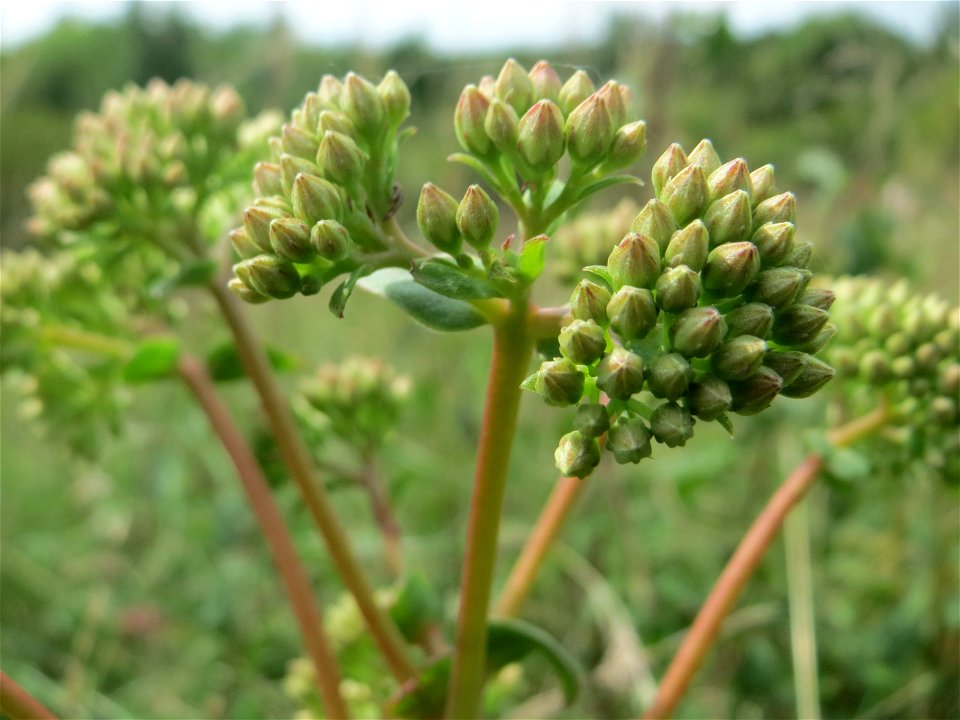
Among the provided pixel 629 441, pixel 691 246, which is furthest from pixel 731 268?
pixel 629 441

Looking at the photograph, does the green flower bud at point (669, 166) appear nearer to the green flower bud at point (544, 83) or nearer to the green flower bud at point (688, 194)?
the green flower bud at point (688, 194)

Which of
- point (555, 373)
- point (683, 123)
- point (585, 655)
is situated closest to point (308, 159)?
point (555, 373)

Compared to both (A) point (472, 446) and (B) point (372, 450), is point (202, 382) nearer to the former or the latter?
(B) point (372, 450)

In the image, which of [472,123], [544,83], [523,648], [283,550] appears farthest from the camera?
[283,550]

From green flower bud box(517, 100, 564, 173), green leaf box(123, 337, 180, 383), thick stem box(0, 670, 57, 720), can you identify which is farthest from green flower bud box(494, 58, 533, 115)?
thick stem box(0, 670, 57, 720)

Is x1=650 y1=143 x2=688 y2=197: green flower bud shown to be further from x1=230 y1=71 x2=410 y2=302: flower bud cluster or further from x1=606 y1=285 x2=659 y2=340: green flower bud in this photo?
x1=230 y1=71 x2=410 y2=302: flower bud cluster

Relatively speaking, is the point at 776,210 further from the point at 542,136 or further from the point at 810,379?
the point at 542,136

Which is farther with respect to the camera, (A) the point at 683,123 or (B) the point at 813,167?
(A) the point at 683,123
